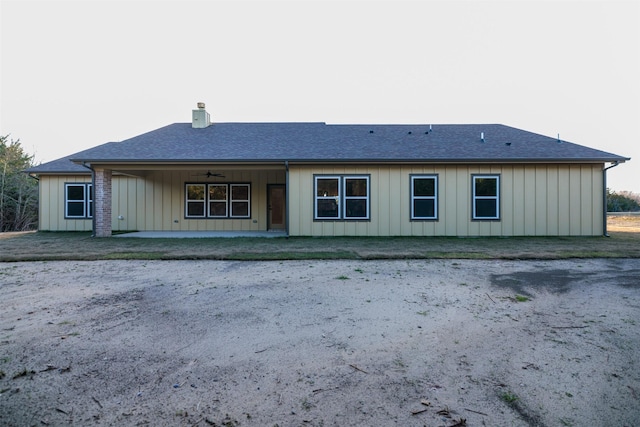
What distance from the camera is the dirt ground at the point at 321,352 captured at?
198 centimetres

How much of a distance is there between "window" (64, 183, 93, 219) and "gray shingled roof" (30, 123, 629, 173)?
43.7 inches

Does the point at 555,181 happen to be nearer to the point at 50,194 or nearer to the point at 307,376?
the point at 307,376

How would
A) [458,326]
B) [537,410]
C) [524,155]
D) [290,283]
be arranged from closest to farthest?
1. [537,410]
2. [458,326]
3. [290,283]
4. [524,155]

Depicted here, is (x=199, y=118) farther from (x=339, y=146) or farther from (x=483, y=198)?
(x=483, y=198)

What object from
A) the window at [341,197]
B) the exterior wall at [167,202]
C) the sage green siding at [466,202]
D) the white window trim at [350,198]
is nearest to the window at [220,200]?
the exterior wall at [167,202]

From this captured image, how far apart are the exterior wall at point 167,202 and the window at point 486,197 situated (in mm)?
7499

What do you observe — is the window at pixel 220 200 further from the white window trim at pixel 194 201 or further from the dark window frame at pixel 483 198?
the dark window frame at pixel 483 198

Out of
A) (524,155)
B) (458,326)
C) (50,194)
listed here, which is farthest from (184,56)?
(458,326)

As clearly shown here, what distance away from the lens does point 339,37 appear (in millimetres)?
16781

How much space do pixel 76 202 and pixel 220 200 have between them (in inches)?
235

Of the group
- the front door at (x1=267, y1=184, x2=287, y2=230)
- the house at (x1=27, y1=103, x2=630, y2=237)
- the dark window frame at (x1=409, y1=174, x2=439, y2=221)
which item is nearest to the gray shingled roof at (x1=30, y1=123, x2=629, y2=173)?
the house at (x1=27, y1=103, x2=630, y2=237)

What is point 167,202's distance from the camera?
1423cm

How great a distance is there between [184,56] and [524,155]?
16239 mm

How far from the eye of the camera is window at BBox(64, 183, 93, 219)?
14.0 metres
